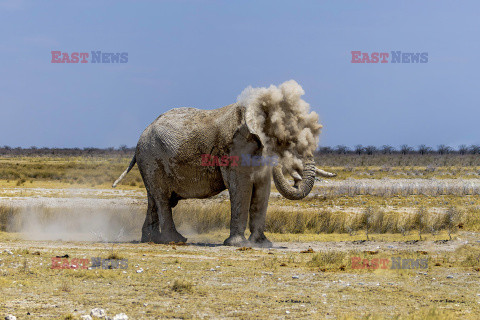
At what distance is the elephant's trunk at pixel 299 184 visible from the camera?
15594 mm

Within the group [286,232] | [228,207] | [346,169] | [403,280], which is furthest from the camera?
[346,169]

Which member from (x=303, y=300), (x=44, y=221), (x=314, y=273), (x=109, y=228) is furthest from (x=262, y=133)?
(x=44, y=221)

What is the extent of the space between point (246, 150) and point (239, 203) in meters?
1.37

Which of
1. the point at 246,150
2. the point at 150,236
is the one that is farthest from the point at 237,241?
the point at 150,236

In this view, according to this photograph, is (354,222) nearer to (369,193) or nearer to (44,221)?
(44,221)

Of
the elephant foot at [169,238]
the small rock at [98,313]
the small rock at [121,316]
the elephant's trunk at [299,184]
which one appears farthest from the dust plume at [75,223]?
the small rock at [121,316]

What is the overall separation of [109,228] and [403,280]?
1256cm

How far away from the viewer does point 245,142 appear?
15844 mm

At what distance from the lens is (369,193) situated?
1355 inches

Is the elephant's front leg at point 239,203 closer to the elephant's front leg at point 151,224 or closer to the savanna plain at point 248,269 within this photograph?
the savanna plain at point 248,269

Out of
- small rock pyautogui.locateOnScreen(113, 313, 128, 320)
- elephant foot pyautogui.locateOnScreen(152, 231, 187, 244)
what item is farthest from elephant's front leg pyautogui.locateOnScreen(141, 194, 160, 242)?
small rock pyautogui.locateOnScreen(113, 313, 128, 320)

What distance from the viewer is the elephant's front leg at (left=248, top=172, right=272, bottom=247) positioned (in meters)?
16.3

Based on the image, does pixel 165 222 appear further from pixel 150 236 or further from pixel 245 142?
pixel 245 142

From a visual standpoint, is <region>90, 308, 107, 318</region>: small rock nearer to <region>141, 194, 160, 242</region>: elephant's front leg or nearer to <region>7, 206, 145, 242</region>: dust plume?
<region>141, 194, 160, 242</region>: elephant's front leg
